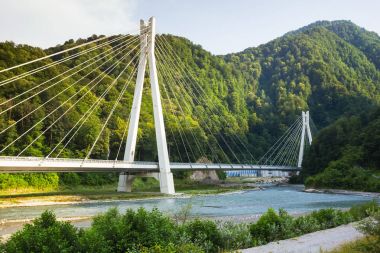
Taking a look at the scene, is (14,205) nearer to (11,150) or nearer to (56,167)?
(56,167)

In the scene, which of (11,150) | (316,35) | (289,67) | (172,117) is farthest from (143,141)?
(316,35)

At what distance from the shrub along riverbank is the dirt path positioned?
835mm

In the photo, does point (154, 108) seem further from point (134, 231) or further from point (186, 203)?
point (134, 231)

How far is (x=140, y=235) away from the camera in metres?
8.78

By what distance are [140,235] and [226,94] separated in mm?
125147

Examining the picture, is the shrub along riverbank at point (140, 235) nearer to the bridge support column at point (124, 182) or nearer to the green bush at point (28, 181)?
the green bush at point (28, 181)

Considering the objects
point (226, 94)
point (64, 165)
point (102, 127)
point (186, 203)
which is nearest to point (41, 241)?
point (186, 203)

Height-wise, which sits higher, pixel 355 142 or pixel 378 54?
pixel 378 54

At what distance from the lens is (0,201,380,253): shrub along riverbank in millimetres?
7383

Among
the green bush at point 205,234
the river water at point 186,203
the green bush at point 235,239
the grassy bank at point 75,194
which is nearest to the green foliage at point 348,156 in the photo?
the river water at point 186,203

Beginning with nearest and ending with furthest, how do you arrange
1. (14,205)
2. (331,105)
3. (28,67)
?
(14,205) < (28,67) < (331,105)

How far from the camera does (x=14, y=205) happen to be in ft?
106

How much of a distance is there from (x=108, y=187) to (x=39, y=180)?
12.4m

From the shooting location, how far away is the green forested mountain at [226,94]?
58469 mm
